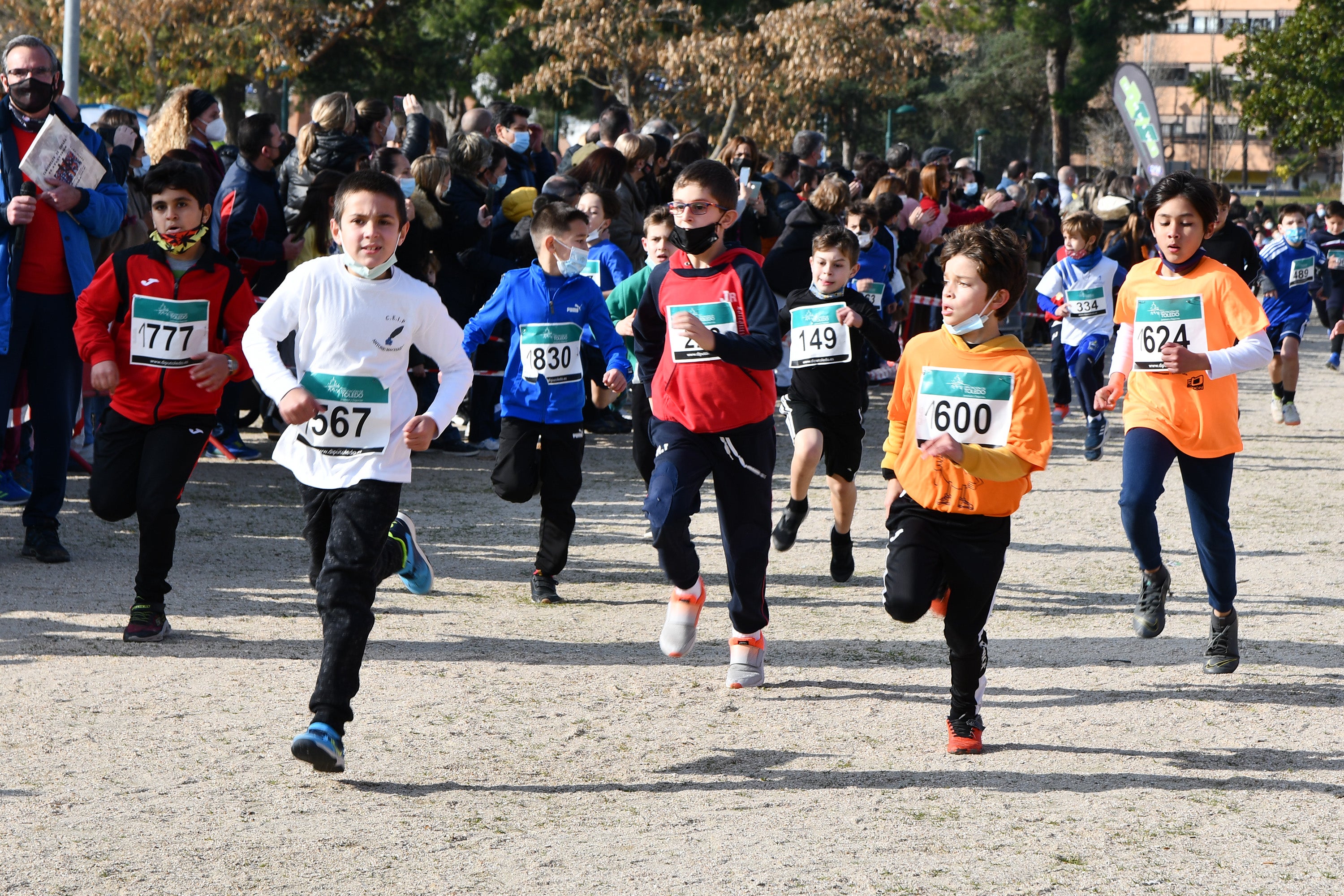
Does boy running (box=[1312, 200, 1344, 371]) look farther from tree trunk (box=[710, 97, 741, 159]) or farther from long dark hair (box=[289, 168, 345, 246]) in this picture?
long dark hair (box=[289, 168, 345, 246])

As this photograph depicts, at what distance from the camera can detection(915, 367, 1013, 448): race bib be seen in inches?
187

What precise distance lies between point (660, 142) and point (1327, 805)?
32.6 ft

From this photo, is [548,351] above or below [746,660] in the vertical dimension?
above

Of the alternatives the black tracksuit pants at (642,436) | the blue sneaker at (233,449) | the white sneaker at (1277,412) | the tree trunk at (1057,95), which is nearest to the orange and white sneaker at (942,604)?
the black tracksuit pants at (642,436)

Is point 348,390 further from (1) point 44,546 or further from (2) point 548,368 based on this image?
(1) point 44,546

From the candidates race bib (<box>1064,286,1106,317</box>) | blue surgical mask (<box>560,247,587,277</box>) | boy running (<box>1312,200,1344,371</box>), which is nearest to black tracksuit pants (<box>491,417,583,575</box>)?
blue surgical mask (<box>560,247,587,277</box>)

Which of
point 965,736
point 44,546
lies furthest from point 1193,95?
point 965,736

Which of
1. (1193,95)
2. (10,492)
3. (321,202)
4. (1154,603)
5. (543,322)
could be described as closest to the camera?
(1154,603)

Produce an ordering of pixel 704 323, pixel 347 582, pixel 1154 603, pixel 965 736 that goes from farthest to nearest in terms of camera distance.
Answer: pixel 1154 603 → pixel 704 323 → pixel 965 736 → pixel 347 582

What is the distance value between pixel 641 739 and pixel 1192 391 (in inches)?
101

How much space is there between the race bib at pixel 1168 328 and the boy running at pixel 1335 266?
1365 cm

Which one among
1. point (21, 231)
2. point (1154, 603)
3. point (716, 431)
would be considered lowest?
point (1154, 603)

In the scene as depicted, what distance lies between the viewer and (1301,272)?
14.2 m

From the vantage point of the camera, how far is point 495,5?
39.4 meters
